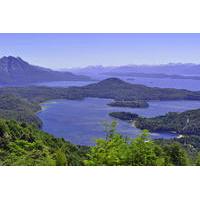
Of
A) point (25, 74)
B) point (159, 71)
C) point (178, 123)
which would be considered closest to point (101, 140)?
point (178, 123)

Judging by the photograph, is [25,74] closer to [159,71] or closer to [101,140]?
[159,71]

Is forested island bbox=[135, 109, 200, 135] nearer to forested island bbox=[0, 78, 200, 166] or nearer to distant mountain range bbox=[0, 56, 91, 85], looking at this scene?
forested island bbox=[0, 78, 200, 166]

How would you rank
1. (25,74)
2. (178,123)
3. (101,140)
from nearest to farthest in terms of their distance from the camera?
1. (101,140)
2. (178,123)
3. (25,74)

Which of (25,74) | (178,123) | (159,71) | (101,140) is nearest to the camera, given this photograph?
(101,140)
